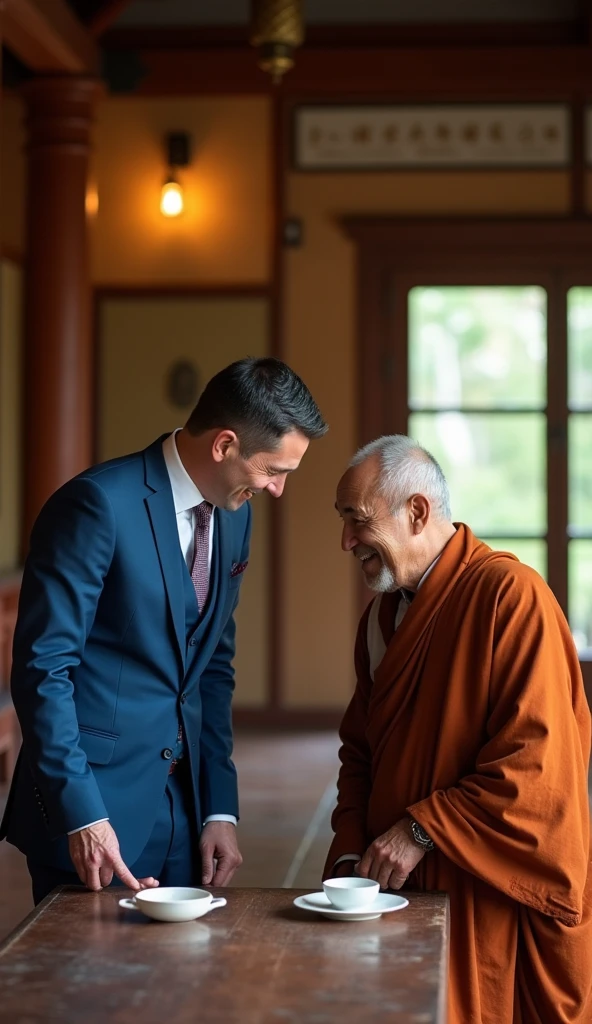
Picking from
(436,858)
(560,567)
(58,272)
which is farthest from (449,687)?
(560,567)

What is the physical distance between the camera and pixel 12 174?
21.9 feet

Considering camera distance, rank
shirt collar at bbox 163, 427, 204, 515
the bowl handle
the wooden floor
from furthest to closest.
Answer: the wooden floor → shirt collar at bbox 163, 427, 204, 515 → the bowl handle

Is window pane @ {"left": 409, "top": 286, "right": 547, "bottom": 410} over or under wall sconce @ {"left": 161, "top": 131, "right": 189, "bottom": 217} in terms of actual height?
under

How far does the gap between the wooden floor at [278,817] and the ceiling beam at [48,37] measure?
2850 millimetres

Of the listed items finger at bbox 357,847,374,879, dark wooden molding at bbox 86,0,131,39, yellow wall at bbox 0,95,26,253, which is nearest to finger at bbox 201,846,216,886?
finger at bbox 357,847,374,879

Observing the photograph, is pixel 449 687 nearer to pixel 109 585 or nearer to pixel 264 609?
pixel 109 585

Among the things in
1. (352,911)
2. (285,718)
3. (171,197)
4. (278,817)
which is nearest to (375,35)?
(171,197)

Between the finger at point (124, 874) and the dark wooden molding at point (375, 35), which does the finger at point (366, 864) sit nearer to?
the finger at point (124, 874)

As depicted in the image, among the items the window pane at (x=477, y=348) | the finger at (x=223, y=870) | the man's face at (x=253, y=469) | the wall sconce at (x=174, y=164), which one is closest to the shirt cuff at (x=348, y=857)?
the finger at (x=223, y=870)

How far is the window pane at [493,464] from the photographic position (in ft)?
21.1

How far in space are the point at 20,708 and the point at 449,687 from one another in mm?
645

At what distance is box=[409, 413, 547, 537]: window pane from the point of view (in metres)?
6.44

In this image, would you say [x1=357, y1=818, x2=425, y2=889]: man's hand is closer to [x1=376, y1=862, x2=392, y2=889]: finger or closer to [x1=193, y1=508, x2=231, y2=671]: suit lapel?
[x1=376, y1=862, x2=392, y2=889]: finger

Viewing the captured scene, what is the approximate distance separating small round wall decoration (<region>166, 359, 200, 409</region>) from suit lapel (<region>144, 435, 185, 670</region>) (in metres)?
4.35
